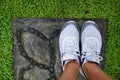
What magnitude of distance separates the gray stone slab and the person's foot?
5 cm

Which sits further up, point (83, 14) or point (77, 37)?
point (83, 14)

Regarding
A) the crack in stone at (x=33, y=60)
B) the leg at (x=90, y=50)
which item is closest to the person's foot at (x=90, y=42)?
the leg at (x=90, y=50)

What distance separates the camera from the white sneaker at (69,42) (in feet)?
6.00

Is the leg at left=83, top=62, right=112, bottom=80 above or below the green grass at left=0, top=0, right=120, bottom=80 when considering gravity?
below

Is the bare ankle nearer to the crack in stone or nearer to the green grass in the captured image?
the crack in stone

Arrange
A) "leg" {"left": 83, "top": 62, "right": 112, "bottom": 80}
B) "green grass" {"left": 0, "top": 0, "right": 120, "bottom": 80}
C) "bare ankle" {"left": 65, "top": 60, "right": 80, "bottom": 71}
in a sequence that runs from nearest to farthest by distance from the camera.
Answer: "leg" {"left": 83, "top": 62, "right": 112, "bottom": 80}, "bare ankle" {"left": 65, "top": 60, "right": 80, "bottom": 71}, "green grass" {"left": 0, "top": 0, "right": 120, "bottom": 80}

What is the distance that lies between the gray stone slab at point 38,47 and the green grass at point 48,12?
37mm

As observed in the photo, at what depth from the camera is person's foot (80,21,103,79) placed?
184 cm

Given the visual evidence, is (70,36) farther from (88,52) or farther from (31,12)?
(31,12)

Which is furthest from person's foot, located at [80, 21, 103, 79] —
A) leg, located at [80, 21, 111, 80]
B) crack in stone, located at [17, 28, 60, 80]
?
crack in stone, located at [17, 28, 60, 80]

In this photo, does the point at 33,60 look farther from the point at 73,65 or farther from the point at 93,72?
the point at 93,72

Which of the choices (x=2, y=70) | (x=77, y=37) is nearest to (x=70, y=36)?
(x=77, y=37)

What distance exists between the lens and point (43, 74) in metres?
1.97

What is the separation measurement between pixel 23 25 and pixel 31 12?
4.3 inches
